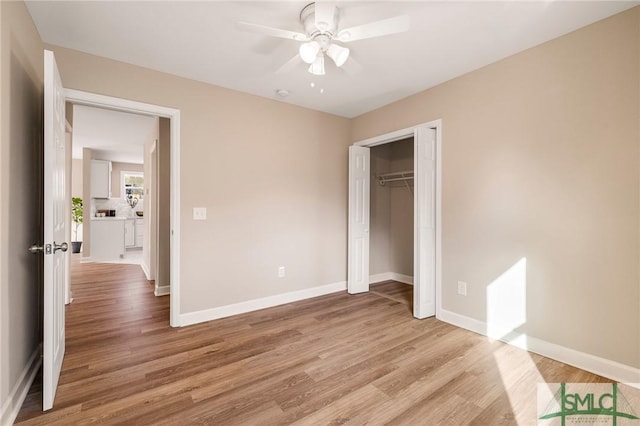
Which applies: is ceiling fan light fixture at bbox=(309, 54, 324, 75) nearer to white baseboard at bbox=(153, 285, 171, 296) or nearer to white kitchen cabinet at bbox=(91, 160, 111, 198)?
white baseboard at bbox=(153, 285, 171, 296)

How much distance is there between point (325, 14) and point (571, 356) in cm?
302

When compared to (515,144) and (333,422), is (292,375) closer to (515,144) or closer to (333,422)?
(333,422)

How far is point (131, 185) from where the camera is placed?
8.83 metres

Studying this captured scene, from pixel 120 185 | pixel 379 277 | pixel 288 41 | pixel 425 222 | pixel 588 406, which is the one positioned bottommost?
pixel 588 406

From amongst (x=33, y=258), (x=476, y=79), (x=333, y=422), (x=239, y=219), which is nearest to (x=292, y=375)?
(x=333, y=422)

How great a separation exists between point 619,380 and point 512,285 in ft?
2.79

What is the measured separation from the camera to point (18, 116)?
1828mm

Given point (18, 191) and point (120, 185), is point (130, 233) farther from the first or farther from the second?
point (18, 191)

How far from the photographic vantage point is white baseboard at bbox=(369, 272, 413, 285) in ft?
15.5

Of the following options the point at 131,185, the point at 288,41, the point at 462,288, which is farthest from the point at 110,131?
the point at 462,288

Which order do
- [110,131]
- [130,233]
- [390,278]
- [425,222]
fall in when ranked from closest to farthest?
[425,222]
[390,278]
[110,131]
[130,233]

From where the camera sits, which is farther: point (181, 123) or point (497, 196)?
point (181, 123)

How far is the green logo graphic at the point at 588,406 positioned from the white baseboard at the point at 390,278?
110 inches

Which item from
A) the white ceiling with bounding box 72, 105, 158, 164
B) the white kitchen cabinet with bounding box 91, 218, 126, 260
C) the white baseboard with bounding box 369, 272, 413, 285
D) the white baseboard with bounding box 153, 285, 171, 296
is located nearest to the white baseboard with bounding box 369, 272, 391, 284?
the white baseboard with bounding box 369, 272, 413, 285
